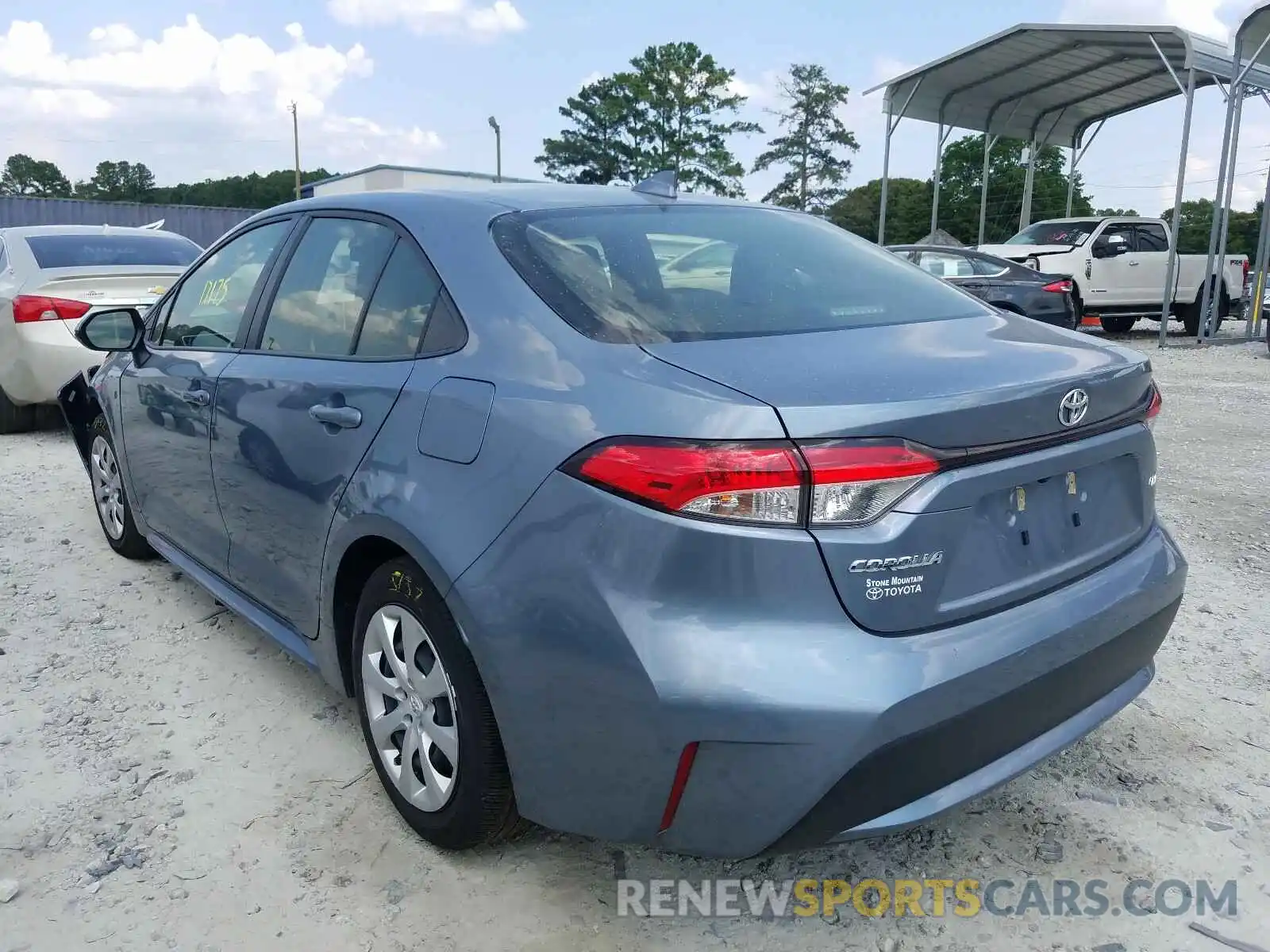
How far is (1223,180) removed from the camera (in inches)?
573

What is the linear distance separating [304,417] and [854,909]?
1.80 metres

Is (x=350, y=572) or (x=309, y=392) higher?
(x=309, y=392)

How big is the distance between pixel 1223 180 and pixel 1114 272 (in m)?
2.03

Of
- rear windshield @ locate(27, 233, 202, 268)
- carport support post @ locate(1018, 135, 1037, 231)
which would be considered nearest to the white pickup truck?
carport support post @ locate(1018, 135, 1037, 231)

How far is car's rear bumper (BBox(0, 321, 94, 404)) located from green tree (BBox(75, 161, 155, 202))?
84898mm

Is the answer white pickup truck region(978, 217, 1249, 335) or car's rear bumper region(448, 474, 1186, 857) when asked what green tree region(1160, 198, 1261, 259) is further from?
car's rear bumper region(448, 474, 1186, 857)

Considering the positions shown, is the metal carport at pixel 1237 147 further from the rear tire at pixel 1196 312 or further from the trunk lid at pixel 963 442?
the trunk lid at pixel 963 442

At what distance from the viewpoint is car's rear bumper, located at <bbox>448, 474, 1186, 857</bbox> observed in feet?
5.59

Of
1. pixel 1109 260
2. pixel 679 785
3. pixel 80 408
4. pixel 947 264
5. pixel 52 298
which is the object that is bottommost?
pixel 679 785

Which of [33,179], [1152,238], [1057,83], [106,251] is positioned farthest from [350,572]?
[33,179]

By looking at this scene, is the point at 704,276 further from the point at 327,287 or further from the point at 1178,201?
the point at 1178,201

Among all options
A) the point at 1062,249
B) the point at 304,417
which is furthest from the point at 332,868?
the point at 1062,249

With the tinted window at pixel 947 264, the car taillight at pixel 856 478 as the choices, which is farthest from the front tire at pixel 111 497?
the tinted window at pixel 947 264

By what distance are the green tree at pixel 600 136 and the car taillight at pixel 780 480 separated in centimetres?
5342
